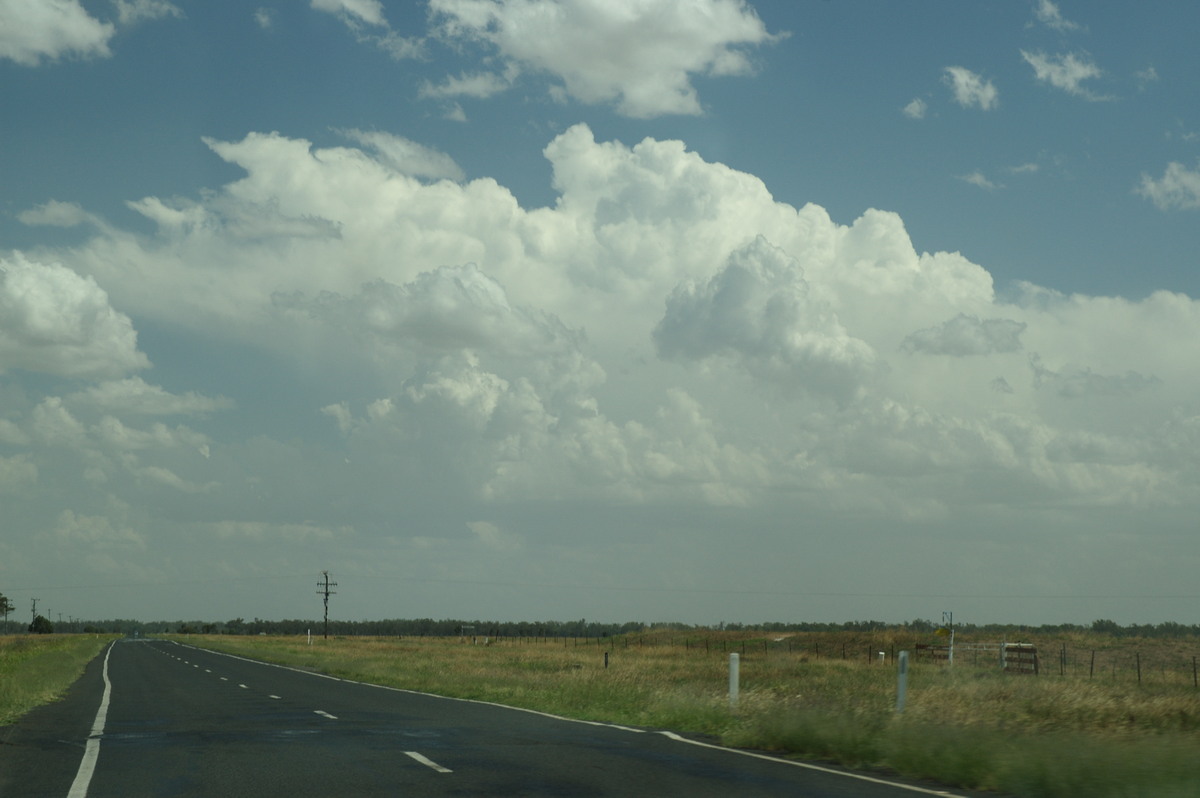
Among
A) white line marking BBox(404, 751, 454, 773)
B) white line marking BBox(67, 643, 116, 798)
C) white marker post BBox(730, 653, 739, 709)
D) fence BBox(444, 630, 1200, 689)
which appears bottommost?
fence BBox(444, 630, 1200, 689)

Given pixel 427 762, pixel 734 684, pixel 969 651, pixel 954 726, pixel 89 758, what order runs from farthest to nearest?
1. pixel 969 651
2. pixel 734 684
3. pixel 954 726
4. pixel 89 758
5. pixel 427 762

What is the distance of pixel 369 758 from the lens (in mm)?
14828

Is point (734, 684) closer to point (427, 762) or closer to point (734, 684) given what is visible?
point (734, 684)

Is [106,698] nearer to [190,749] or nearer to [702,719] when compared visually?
[190,749]

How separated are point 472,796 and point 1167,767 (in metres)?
7.10

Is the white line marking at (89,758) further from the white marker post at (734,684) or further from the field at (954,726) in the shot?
the white marker post at (734,684)

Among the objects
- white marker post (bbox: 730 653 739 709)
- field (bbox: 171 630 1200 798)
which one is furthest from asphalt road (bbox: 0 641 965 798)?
white marker post (bbox: 730 653 739 709)

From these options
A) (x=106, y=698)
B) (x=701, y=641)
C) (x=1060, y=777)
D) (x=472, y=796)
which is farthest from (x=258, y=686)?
(x=701, y=641)

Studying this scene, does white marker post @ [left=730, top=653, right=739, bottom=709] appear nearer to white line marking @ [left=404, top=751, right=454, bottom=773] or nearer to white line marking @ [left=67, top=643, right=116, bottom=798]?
white line marking @ [left=404, top=751, right=454, bottom=773]

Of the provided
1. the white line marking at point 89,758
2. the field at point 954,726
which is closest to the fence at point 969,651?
the field at point 954,726

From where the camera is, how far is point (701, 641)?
11450 cm

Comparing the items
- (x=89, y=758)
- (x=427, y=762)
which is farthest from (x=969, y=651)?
(x=89, y=758)

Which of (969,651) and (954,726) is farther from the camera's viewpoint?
(969,651)

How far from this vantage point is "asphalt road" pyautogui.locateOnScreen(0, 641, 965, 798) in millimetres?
12055
